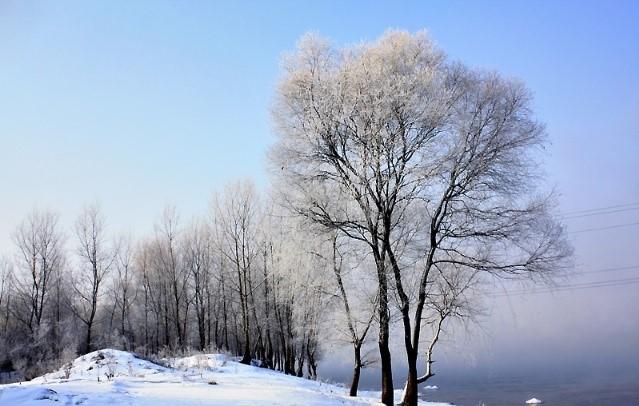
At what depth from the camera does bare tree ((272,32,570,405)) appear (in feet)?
48.3

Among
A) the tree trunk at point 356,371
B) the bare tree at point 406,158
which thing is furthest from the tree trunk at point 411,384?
the tree trunk at point 356,371

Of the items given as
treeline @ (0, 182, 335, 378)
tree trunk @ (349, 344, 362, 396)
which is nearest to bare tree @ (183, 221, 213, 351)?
treeline @ (0, 182, 335, 378)

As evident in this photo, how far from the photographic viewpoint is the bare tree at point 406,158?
580 inches

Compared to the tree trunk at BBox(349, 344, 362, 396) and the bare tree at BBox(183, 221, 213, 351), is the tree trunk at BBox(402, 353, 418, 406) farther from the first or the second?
the bare tree at BBox(183, 221, 213, 351)

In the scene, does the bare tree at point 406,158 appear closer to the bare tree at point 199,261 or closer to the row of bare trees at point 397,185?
the row of bare trees at point 397,185

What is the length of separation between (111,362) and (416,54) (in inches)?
604

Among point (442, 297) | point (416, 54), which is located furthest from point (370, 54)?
point (442, 297)

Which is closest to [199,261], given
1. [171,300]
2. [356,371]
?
[171,300]

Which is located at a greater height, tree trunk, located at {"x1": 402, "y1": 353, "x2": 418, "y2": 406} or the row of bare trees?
the row of bare trees

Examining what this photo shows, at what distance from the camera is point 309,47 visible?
15859 mm

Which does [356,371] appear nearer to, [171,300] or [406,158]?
[406,158]

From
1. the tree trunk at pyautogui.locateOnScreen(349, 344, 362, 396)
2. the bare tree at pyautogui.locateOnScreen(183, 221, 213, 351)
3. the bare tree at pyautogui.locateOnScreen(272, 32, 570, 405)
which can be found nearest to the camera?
the bare tree at pyautogui.locateOnScreen(272, 32, 570, 405)

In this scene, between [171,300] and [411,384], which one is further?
[171,300]

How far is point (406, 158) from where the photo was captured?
14.9 m
